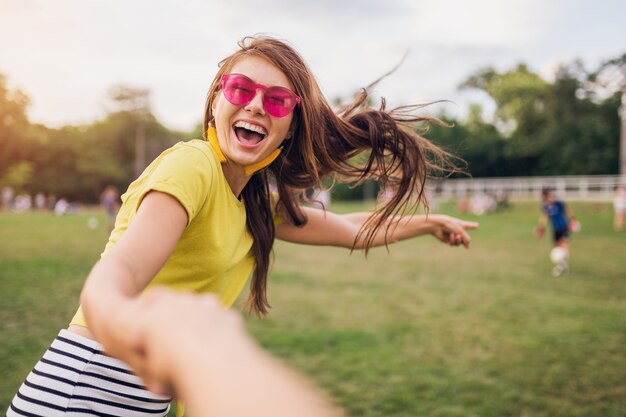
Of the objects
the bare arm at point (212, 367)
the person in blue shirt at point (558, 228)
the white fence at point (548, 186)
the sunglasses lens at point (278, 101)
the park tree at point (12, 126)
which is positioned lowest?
the person in blue shirt at point (558, 228)

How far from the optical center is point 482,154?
58094 millimetres

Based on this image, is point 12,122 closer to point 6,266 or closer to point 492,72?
point 6,266

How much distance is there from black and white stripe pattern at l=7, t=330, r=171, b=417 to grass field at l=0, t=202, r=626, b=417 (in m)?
2.94

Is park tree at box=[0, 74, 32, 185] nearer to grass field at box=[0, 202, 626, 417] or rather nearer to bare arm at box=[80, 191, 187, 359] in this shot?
grass field at box=[0, 202, 626, 417]

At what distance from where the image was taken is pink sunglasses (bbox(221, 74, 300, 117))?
198 cm

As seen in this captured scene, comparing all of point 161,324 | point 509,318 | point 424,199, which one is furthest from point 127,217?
point 509,318

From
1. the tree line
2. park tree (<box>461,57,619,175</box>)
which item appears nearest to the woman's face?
the tree line

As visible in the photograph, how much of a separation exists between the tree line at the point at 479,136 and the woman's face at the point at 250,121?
37.2 m

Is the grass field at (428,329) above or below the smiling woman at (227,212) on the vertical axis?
below

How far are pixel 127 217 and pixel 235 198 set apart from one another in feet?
1.45

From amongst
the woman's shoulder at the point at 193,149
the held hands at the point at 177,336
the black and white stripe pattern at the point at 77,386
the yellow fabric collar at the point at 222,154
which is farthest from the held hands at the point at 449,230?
the held hands at the point at 177,336

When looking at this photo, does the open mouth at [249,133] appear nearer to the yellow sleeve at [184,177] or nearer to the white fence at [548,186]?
the yellow sleeve at [184,177]

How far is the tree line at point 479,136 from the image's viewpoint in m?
49.7

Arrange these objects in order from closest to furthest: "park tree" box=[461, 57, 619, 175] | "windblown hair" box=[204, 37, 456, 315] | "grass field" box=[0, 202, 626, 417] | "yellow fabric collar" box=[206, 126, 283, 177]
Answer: "yellow fabric collar" box=[206, 126, 283, 177] < "windblown hair" box=[204, 37, 456, 315] < "grass field" box=[0, 202, 626, 417] < "park tree" box=[461, 57, 619, 175]
